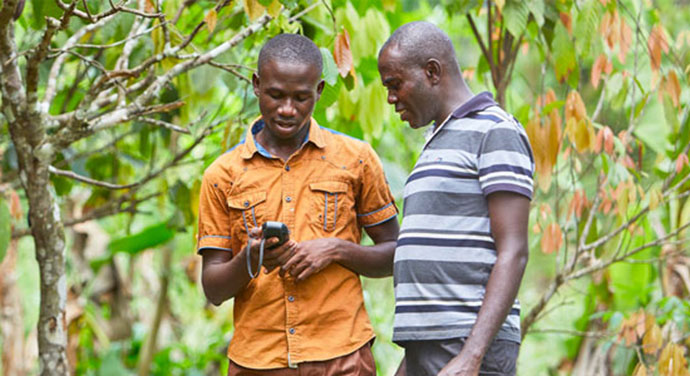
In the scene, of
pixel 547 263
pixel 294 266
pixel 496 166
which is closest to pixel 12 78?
pixel 294 266

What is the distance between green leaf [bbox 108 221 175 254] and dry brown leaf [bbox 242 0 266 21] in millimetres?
2527

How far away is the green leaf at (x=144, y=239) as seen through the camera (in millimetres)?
4930

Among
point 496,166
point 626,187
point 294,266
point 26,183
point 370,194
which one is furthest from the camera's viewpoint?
point 626,187

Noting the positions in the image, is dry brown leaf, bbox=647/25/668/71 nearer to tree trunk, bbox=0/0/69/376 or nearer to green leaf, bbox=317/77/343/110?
green leaf, bbox=317/77/343/110

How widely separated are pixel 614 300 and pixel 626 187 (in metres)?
2.23

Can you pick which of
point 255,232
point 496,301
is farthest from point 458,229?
point 255,232

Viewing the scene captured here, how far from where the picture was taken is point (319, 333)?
230cm

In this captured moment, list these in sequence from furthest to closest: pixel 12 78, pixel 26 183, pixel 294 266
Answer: pixel 26 183, pixel 12 78, pixel 294 266

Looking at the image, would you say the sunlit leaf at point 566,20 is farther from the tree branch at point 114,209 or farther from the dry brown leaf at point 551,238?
the tree branch at point 114,209

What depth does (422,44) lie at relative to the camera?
2.11 m

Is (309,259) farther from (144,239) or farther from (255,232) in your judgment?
(144,239)

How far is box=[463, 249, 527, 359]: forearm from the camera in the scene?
1.87 metres

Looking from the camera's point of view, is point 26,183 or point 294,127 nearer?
point 294,127

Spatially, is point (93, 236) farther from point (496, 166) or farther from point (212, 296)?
point (496, 166)
